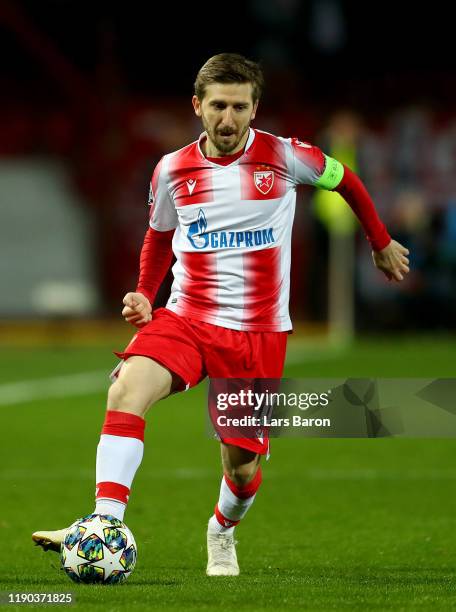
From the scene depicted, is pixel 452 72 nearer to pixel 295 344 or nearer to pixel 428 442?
pixel 295 344

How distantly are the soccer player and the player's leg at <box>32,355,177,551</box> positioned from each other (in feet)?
0.32

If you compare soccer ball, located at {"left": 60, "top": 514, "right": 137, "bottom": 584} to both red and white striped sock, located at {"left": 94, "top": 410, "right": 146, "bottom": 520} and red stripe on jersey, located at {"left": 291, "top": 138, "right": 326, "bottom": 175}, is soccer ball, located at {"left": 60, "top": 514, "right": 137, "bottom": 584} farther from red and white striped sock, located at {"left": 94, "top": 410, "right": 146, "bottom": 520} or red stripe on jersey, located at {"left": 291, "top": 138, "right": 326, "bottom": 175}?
red stripe on jersey, located at {"left": 291, "top": 138, "right": 326, "bottom": 175}

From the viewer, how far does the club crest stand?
6.13m

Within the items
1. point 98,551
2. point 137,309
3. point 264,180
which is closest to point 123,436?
point 98,551

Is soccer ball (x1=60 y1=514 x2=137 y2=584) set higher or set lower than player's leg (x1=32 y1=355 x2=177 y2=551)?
lower

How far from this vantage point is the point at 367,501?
895cm

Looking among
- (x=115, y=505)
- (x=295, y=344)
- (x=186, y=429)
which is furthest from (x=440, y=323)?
(x=115, y=505)

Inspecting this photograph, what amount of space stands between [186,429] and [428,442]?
209cm

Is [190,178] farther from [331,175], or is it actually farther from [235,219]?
[331,175]

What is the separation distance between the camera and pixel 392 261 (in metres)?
6.09

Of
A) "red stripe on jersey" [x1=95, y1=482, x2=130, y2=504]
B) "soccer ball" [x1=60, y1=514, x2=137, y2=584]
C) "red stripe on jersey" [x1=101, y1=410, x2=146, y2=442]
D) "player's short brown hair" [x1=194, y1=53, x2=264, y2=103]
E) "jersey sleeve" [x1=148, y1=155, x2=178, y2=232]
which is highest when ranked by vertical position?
"player's short brown hair" [x1=194, y1=53, x2=264, y2=103]

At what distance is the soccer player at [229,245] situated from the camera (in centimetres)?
594

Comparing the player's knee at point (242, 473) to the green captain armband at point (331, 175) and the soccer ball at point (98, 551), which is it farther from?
the green captain armband at point (331, 175)

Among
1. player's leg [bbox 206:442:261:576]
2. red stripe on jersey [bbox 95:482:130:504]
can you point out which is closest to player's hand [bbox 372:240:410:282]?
player's leg [bbox 206:442:261:576]
